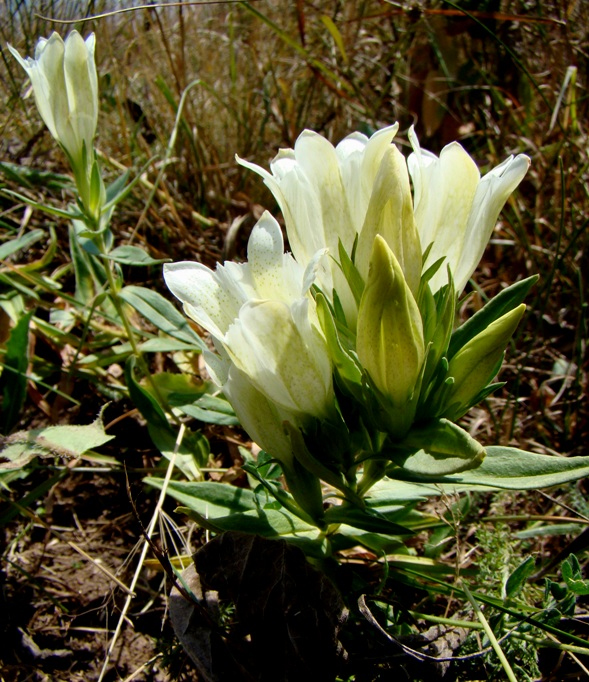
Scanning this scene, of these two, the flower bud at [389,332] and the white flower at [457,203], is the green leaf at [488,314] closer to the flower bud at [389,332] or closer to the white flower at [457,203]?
the white flower at [457,203]

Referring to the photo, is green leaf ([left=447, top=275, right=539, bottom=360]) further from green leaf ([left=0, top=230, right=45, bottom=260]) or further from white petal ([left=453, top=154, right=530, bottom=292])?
green leaf ([left=0, top=230, right=45, bottom=260])

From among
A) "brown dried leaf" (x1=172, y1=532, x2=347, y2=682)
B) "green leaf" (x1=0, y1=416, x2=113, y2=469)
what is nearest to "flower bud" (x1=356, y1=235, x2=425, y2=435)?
"brown dried leaf" (x1=172, y1=532, x2=347, y2=682)

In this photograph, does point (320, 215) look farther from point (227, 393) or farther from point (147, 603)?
point (147, 603)

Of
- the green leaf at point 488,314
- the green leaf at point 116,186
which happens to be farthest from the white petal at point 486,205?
the green leaf at point 116,186

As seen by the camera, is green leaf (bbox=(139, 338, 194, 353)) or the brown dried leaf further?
green leaf (bbox=(139, 338, 194, 353))

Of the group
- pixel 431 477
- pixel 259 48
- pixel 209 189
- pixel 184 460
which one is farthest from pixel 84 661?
pixel 259 48

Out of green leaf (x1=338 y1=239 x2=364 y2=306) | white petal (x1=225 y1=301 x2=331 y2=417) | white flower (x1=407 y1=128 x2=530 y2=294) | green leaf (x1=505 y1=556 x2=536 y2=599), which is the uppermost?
white flower (x1=407 y1=128 x2=530 y2=294)

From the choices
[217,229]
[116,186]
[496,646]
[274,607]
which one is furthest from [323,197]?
[217,229]
